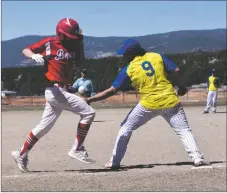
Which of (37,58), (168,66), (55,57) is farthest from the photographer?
(168,66)

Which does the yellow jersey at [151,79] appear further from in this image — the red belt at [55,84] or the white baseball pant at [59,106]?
the red belt at [55,84]

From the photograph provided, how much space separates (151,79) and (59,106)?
4.32 feet

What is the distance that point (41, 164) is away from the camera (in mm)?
9031

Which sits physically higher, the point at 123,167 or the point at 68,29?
the point at 68,29

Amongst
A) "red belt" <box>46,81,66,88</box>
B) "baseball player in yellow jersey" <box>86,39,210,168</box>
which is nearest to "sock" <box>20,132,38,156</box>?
"red belt" <box>46,81,66,88</box>

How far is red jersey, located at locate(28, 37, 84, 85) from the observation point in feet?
25.1

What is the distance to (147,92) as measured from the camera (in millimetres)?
8125

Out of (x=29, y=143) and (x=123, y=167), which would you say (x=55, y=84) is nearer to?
(x=29, y=143)

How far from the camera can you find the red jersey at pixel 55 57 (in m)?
7.66

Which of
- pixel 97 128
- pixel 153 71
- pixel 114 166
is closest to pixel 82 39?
pixel 153 71

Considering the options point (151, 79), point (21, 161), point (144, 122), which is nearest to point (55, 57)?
point (151, 79)

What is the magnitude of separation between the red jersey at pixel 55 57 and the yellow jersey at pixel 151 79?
0.75m

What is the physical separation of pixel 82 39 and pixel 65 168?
2006 mm

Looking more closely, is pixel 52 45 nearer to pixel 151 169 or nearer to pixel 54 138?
pixel 151 169
